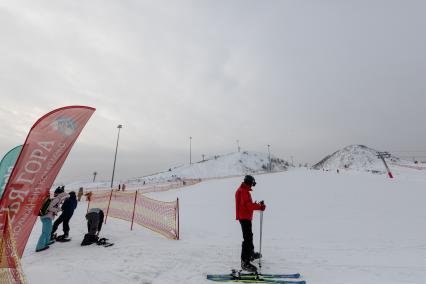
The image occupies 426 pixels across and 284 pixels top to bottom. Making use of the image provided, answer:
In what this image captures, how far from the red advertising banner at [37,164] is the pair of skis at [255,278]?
3785 millimetres

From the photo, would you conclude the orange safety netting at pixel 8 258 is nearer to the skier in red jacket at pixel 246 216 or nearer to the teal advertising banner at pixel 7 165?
the teal advertising banner at pixel 7 165

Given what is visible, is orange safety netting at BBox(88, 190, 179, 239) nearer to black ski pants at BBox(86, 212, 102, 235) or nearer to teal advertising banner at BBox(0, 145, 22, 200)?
black ski pants at BBox(86, 212, 102, 235)

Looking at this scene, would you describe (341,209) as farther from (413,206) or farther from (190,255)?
(190,255)

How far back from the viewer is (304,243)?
26.9 ft

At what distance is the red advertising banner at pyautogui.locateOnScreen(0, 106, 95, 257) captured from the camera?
4777mm

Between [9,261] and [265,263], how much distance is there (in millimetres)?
5182

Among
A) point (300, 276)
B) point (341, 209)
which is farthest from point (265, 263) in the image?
point (341, 209)

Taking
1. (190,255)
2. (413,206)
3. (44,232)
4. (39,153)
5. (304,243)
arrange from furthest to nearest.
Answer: (413,206), (304,243), (44,232), (190,255), (39,153)

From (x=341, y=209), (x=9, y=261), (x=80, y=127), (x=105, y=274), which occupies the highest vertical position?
(x=80, y=127)

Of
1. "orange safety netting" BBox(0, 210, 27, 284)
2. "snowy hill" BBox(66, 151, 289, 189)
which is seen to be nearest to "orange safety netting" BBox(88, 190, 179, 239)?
"orange safety netting" BBox(0, 210, 27, 284)

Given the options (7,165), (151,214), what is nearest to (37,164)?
(7,165)

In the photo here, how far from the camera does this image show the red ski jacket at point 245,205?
596 centimetres

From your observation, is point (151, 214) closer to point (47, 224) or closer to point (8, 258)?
point (47, 224)

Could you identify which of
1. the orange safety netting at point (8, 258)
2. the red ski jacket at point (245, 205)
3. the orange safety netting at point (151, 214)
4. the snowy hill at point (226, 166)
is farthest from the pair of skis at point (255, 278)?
the snowy hill at point (226, 166)
